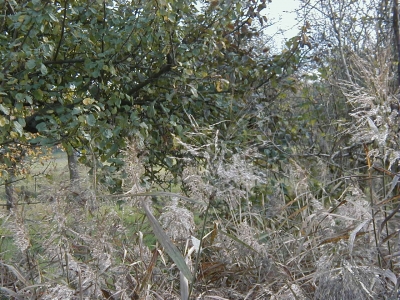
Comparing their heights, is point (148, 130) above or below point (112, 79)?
below

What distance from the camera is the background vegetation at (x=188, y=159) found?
1.80m

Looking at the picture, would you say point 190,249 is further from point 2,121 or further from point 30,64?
point 30,64

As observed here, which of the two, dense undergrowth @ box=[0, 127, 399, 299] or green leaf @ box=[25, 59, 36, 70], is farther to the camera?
green leaf @ box=[25, 59, 36, 70]

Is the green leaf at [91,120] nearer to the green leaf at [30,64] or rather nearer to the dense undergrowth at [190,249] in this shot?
the green leaf at [30,64]

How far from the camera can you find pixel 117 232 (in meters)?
2.21

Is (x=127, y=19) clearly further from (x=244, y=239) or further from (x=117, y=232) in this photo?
(x=244, y=239)

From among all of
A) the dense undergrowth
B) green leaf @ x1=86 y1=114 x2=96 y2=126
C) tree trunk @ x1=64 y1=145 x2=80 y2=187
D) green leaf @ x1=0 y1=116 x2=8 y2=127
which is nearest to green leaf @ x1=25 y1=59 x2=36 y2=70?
green leaf @ x1=0 y1=116 x2=8 y2=127

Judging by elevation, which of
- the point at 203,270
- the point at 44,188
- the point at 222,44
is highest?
the point at 222,44

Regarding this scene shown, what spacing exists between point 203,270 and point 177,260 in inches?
→ 23.3

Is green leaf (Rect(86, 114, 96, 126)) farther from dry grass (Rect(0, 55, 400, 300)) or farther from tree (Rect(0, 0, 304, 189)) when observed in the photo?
dry grass (Rect(0, 55, 400, 300))

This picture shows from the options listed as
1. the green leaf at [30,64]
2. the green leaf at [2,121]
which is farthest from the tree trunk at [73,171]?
the green leaf at [30,64]

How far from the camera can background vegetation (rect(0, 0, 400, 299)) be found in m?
1.80

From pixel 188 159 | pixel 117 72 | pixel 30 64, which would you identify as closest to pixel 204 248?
pixel 188 159

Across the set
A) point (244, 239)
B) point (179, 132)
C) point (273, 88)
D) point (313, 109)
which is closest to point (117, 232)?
point (244, 239)
